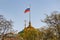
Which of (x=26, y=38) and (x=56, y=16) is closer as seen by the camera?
(x=56, y=16)

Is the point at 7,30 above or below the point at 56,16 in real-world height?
below

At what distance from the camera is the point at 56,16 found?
30.5 metres

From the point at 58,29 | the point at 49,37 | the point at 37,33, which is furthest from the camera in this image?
the point at 37,33

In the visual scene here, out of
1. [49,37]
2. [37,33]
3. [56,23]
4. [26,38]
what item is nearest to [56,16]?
[56,23]

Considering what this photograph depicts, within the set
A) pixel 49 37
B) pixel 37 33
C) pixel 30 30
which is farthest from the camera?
pixel 30 30

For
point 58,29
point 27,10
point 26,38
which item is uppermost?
point 27,10

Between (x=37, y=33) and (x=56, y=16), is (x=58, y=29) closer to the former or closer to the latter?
(x=56, y=16)

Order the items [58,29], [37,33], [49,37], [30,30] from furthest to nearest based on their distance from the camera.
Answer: [30,30]
[37,33]
[49,37]
[58,29]

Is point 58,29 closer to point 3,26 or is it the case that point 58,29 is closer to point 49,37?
point 49,37

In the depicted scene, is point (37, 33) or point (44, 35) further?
point (37, 33)

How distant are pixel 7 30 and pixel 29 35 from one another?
4890 mm

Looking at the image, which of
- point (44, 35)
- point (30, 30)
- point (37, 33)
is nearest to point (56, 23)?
point (44, 35)

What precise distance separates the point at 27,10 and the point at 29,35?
6538 millimetres

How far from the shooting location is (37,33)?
40312 millimetres
